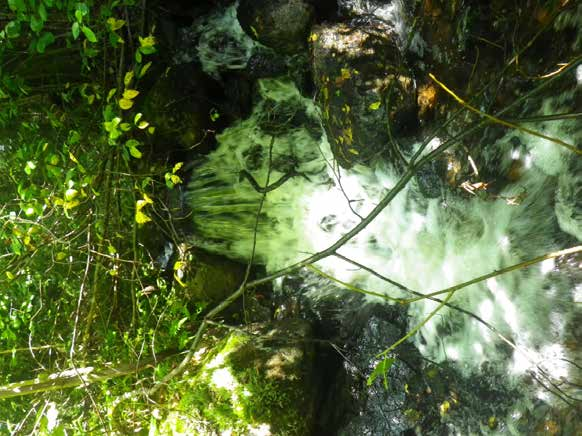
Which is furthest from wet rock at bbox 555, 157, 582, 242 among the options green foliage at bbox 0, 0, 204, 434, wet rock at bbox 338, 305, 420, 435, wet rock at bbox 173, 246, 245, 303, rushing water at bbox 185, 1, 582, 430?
wet rock at bbox 173, 246, 245, 303

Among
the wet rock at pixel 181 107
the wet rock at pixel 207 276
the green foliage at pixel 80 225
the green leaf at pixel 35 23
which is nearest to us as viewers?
the green leaf at pixel 35 23

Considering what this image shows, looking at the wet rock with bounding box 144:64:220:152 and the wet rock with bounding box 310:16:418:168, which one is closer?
the wet rock with bounding box 310:16:418:168

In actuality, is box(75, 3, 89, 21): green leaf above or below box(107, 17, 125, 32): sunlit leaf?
below

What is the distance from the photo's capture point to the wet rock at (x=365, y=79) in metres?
3.13

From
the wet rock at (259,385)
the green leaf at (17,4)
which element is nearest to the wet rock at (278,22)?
the green leaf at (17,4)

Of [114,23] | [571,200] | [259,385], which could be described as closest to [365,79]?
[571,200]

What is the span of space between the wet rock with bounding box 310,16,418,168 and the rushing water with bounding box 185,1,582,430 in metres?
0.42

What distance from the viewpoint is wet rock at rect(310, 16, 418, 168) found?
3.13m

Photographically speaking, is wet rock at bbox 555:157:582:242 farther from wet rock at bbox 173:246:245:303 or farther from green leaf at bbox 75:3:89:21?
wet rock at bbox 173:246:245:303

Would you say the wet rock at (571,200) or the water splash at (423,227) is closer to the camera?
the wet rock at (571,200)

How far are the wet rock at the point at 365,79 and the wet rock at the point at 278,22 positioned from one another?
0.16 m

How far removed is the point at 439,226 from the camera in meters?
3.39

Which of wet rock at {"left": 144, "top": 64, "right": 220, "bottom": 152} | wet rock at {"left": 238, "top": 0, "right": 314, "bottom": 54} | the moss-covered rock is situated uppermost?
wet rock at {"left": 238, "top": 0, "right": 314, "bottom": 54}

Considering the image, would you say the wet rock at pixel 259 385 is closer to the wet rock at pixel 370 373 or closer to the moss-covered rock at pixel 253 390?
the moss-covered rock at pixel 253 390
